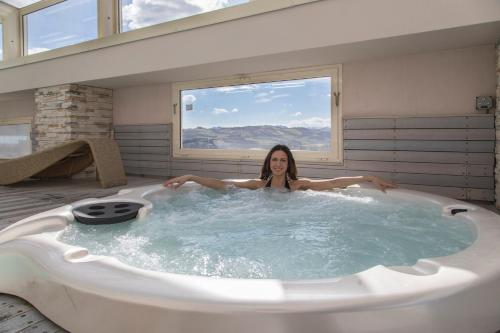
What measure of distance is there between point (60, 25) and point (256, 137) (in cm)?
426

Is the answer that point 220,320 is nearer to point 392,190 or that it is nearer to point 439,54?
point 392,190

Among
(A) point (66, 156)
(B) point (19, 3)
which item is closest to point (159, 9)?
(A) point (66, 156)

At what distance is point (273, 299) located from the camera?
2.58 ft

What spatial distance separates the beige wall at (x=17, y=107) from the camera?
6.52 metres

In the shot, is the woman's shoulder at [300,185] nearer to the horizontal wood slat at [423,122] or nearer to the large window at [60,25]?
the horizontal wood slat at [423,122]

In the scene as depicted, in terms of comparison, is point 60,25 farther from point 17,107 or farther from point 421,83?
point 421,83

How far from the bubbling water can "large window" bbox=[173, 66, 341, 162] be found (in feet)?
4.83

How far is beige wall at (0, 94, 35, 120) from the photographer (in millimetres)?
6523

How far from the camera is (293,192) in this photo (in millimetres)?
2842

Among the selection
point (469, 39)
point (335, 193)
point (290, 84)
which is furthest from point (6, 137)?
point (469, 39)

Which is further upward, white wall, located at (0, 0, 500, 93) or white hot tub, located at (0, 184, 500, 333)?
white wall, located at (0, 0, 500, 93)

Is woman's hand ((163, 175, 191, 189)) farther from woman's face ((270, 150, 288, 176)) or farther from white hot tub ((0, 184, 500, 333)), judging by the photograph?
white hot tub ((0, 184, 500, 333))

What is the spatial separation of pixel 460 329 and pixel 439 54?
3198mm

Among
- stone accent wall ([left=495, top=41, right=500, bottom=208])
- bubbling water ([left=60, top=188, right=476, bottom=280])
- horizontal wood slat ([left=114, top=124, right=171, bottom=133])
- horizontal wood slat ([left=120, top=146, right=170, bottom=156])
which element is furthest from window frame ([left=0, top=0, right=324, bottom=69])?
bubbling water ([left=60, top=188, right=476, bottom=280])
